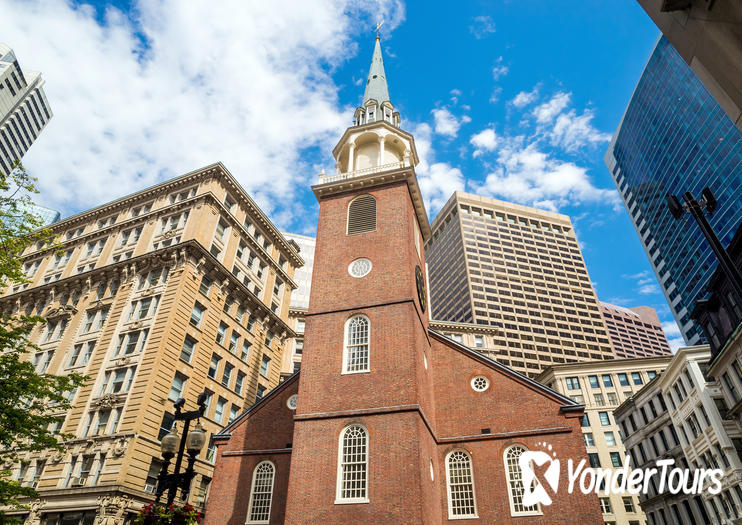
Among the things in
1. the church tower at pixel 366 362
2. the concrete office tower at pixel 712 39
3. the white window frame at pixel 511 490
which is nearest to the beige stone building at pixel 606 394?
the white window frame at pixel 511 490

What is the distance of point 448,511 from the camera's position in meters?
20.2

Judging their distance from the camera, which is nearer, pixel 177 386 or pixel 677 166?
pixel 177 386

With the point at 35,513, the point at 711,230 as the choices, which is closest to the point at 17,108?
the point at 35,513

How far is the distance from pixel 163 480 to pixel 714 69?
513 inches

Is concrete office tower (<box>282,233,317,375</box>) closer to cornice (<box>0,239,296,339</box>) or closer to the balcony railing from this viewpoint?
cornice (<box>0,239,296,339</box>)

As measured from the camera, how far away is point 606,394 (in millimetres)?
67562

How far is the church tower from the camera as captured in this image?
17.7 meters

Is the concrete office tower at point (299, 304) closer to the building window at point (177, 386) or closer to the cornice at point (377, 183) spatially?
the building window at point (177, 386)

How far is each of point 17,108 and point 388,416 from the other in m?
190

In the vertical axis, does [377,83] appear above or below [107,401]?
above

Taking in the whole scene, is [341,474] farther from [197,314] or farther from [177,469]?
[197,314]

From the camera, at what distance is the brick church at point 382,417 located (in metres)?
18.2

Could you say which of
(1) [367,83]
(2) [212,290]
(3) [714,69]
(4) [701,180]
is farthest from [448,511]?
(4) [701,180]

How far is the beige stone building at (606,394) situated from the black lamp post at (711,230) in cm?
6292
